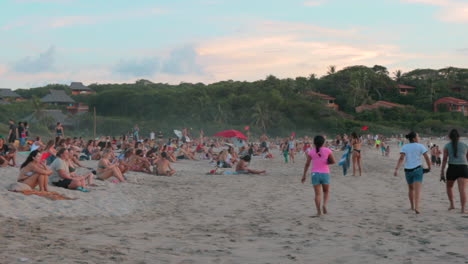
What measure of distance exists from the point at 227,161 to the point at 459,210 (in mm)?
10116

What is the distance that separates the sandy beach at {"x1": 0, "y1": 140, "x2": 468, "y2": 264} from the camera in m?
4.28

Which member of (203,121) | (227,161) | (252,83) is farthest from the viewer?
(252,83)

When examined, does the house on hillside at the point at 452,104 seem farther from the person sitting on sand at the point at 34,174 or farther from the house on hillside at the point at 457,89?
the person sitting on sand at the point at 34,174

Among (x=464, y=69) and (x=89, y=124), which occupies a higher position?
(x=464, y=69)

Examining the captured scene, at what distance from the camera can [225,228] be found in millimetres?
5852

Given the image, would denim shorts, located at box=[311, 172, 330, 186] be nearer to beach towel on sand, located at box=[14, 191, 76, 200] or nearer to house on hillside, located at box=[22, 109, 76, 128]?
beach towel on sand, located at box=[14, 191, 76, 200]

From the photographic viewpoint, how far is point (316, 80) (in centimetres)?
8012

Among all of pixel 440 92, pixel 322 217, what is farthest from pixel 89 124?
pixel 440 92

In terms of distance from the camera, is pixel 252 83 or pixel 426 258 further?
pixel 252 83

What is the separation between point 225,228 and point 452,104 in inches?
2861

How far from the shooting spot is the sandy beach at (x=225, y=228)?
4277mm

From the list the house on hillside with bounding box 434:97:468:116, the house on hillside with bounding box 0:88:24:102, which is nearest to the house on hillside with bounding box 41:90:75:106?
the house on hillside with bounding box 0:88:24:102

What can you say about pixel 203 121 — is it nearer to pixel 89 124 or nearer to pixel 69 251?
pixel 89 124

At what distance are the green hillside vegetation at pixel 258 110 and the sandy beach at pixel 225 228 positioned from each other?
41911 millimetres
